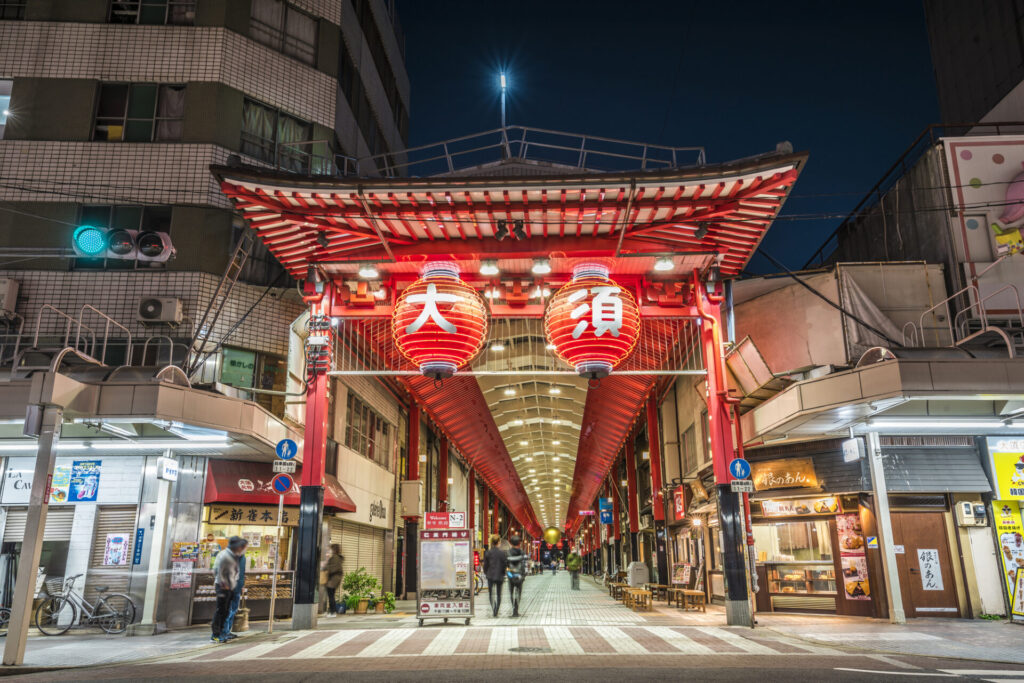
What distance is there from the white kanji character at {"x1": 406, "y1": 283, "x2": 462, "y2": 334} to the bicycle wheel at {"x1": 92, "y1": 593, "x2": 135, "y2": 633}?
8.29 meters

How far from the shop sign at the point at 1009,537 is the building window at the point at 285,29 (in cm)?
2090

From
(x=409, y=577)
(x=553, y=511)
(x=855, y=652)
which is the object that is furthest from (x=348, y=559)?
(x=553, y=511)

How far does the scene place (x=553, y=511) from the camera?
95875mm

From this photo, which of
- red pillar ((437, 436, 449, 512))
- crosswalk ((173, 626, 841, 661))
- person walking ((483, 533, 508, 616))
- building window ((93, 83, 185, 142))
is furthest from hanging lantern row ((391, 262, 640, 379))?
red pillar ((437, 436, 449, 512))

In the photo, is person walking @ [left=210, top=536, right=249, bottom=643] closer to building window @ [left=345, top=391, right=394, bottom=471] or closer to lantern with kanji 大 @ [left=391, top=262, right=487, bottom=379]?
lantern with kanji 大 @ [left=391, top=262, right=487, bottom=379]

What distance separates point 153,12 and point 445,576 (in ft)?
54.6

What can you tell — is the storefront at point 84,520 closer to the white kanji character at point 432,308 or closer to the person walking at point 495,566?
the person walking at point 495,566

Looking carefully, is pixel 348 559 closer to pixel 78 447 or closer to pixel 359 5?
pixel 78 447

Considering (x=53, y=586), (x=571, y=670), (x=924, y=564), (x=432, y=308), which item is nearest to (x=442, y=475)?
(x=53, y=586)

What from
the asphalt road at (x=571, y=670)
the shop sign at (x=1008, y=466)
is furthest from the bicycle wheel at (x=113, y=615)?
the shop sign at (x=1008, y=466)

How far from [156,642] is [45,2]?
669 inches

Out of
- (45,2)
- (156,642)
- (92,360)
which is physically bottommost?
(156,642)

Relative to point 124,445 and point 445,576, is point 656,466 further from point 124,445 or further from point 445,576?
point 124,445

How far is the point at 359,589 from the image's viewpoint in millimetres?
19359
